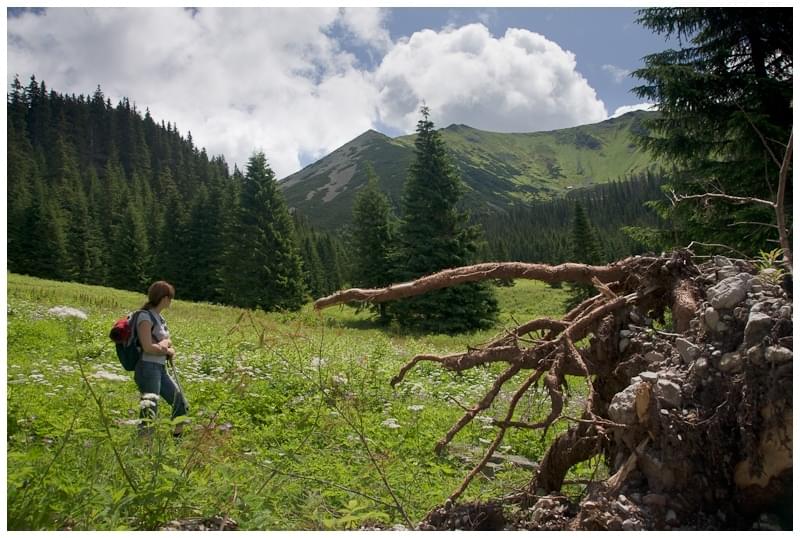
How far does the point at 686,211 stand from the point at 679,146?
1659mm

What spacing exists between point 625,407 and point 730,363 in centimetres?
55

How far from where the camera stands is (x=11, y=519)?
7.36 ft

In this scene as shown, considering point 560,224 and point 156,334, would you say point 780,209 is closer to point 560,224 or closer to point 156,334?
point 156,334

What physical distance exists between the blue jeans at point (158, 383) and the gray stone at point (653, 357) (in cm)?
406

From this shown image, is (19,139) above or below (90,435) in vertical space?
above

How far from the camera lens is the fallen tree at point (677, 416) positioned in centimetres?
220

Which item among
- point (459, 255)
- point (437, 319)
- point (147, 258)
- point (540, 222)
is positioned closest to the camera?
point (437, 319)

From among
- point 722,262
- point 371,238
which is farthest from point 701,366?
point 371,238

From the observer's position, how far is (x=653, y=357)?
9.27 ft

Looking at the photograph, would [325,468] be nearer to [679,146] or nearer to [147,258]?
[679,146]

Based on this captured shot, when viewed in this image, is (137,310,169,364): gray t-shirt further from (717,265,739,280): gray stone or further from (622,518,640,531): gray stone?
(717,265,739,280): gray stone

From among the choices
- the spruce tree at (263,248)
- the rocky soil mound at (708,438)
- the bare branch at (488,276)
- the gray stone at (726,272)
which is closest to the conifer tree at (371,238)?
the spruce tree at (263,248)

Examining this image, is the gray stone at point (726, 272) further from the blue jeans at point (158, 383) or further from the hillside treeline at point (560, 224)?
the hillside treeline at point (560, 224)

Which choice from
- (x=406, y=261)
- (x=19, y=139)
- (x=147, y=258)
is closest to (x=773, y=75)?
(x=406, y=261)
